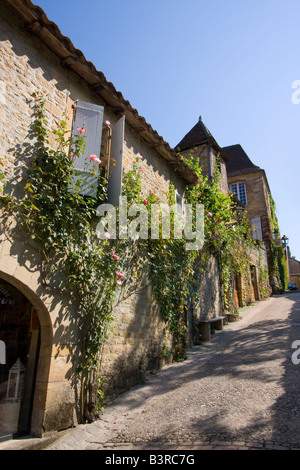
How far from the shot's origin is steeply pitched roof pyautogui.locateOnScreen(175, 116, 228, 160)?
39.9 feet

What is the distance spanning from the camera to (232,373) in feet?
16.6

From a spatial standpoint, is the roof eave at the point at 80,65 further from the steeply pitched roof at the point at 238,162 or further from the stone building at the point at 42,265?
the steeply pitched roof at the point at 238,162

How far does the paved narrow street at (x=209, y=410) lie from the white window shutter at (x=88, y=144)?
3297 millimetres

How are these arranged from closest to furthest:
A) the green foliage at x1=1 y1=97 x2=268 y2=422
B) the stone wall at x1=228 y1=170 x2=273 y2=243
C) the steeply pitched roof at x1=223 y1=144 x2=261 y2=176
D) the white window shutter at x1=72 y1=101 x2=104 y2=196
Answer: the green foliage at x1=1 y1=97 x2=268 y2=422
the white window shutter at x1=72 y1=101 x2=104 y2=196
the stone wall at x1=228 y1=170 x2=273 y2=243
the steeply pitched roof at x1=223 y1=144 x2=261 y2=176

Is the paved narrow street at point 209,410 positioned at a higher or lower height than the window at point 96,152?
lower

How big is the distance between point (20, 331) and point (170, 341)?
348 centimetres

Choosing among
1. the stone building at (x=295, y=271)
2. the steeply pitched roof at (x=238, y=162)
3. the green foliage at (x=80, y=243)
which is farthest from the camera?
the stone building at (x=295, y=271)

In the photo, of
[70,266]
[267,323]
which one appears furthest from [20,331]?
[267,323]

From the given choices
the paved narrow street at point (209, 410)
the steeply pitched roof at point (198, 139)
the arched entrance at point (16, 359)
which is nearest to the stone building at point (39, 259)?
the arched entrance at point (16, 359)

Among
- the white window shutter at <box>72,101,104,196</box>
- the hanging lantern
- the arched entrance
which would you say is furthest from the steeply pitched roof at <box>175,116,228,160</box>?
the hanging lantern

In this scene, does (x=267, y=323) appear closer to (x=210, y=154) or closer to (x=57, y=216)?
(x=210, y=154)

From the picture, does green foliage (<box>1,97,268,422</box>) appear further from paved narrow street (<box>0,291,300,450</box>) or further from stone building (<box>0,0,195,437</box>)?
paved narrow street (<box>0,291,300,450</box>)

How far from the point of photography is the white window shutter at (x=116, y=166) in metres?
4.96

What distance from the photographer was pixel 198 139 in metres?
12.5
